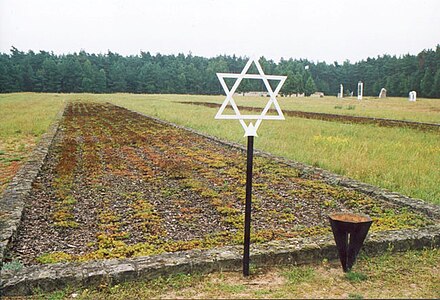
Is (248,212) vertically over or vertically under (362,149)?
over

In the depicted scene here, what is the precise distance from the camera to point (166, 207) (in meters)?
5.20

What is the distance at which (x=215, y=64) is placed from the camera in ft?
303

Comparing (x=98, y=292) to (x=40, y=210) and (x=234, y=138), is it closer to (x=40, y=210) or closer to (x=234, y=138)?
(x=40, y=210)

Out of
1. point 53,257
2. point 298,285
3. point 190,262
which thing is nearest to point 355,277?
point 298,285

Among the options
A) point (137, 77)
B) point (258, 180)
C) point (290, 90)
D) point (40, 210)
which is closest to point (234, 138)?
point (258, 180)

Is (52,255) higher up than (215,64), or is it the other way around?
(215,64)

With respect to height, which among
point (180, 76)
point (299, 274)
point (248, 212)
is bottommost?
point (299, 274)

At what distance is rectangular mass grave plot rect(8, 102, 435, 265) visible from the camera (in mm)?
3992

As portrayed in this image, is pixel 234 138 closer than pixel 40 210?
No

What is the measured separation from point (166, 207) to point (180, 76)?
81310 mm

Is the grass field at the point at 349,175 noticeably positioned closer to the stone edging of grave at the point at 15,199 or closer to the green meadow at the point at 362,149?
the green meadow at the point at 362,149

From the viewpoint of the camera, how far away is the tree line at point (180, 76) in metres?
70.2

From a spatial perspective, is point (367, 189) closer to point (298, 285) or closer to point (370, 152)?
point (298, 285)

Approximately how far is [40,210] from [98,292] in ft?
7.74
